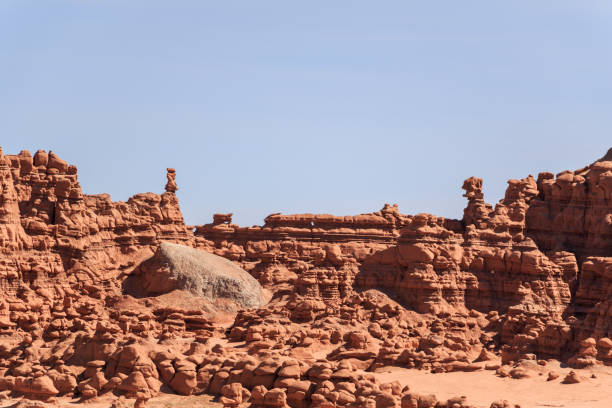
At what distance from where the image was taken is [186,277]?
70188 mm

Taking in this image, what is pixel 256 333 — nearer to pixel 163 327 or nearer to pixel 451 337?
pixel 163 327

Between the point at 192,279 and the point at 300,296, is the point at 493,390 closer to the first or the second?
the point at 300,296

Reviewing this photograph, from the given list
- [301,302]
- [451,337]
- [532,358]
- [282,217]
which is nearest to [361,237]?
[282,217]

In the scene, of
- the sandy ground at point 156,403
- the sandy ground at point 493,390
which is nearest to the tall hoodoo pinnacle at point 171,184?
the sandy ground at point 493,390

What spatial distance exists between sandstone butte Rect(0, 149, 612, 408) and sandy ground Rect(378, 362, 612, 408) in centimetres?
90

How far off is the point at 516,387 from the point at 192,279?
69.0 ft

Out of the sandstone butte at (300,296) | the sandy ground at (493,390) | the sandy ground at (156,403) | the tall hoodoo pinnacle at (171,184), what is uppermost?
the tall hoodoo pinnacle at (171,184)

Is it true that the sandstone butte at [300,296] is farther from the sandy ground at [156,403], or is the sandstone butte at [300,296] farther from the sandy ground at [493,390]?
the sandy ground at [493,390]

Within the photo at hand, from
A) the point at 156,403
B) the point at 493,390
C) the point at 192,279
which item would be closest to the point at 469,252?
the point at 192,279

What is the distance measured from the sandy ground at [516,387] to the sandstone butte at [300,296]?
0.90 metres

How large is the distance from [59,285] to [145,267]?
669 cm

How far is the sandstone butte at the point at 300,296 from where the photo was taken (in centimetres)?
5259

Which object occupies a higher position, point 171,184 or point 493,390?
point 171,184

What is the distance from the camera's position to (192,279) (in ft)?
230
